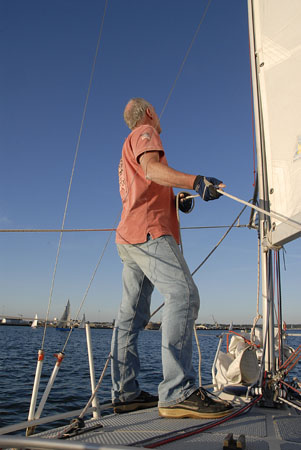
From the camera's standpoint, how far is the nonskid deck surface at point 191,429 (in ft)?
4.98

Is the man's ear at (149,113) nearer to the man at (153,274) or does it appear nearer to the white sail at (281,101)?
the man at (153,274)

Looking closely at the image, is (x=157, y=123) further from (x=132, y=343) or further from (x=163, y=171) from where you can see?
(x=132, y=343)

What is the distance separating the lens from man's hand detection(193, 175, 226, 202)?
6.69 feet

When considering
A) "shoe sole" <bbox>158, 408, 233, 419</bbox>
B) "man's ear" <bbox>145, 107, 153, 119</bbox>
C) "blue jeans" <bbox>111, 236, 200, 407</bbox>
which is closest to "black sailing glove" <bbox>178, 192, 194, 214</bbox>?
"blue jeans" <bbox>111, 236, 200, 407</bbox>

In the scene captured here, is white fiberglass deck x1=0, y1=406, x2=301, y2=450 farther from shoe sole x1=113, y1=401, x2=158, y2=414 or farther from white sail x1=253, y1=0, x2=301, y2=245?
white sail x1=253, y1=0, x2=301, y2=245

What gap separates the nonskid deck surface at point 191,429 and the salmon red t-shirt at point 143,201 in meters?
1.05

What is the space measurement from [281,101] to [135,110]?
1147mm

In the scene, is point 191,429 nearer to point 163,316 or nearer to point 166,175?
point 163,316

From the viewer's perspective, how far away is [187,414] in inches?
77.2

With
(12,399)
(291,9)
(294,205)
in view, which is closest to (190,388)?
(294,205)

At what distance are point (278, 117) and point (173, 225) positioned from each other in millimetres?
1229

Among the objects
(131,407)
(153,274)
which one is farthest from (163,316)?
(131,407)

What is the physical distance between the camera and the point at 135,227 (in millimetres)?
2391

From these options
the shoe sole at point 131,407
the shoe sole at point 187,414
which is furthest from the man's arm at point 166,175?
the shoe sole at point 131,407
